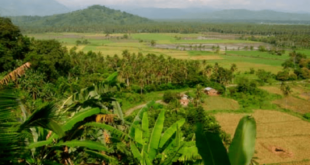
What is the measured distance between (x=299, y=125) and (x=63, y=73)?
22.5 m

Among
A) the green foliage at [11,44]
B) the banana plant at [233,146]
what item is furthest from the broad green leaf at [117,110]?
the green foliage at [11,44]

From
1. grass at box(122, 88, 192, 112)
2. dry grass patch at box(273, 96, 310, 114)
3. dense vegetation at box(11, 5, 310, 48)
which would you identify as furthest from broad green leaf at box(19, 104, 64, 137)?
dense vegetation at box(11, 5, 310, 48)

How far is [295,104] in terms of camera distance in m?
26.1

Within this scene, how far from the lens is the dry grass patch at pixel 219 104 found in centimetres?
2453

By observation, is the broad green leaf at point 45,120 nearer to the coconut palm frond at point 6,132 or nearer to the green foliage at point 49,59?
the coconut palm frond at point 6,132

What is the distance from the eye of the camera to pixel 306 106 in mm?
25578

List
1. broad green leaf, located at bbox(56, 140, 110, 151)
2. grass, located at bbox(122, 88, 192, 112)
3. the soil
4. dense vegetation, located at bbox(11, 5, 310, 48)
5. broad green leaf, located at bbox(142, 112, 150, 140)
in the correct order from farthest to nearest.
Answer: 1. dense vegetation, located at bbox(11, 5, 310, 48)
2. grass, located at bbox(122, 88, 192, 112)
3. the soil
4. broad green leaf, located at bbox(142, 112, 150, 140)
5. broad green leaf, located at bbox(56, 140, 110, 151)

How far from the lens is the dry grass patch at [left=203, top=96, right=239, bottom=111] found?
24531mm

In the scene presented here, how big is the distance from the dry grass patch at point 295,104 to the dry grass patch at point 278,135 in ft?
9.01

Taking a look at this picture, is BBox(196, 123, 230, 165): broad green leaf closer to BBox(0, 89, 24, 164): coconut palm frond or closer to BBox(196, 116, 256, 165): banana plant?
BBox(196, 116, 256, 165): banana plant

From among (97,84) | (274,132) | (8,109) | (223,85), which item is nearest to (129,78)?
(223,85)

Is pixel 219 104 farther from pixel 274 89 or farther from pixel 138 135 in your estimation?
pixel 138 135

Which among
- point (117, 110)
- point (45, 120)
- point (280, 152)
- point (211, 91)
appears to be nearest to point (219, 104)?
point (211, 91)

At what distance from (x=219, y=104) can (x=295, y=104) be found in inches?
323
